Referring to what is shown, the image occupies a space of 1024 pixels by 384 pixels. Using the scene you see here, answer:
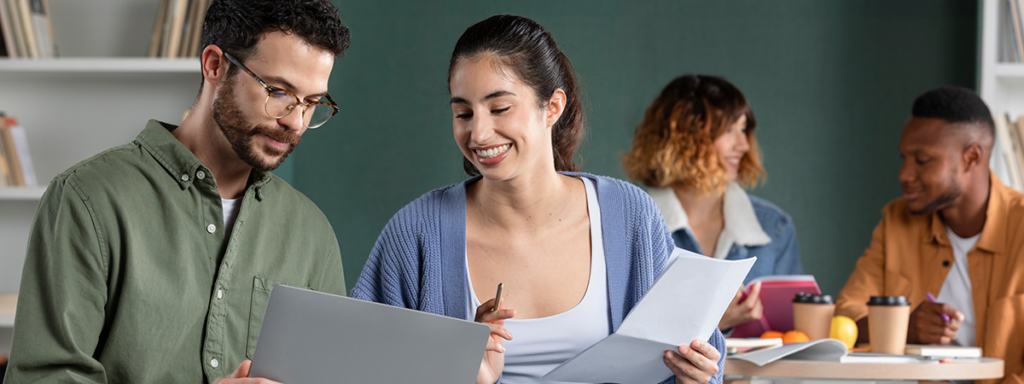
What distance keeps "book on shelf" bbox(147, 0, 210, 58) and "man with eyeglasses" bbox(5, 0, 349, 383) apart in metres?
1.48

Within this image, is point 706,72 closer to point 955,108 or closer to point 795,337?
point 955,108

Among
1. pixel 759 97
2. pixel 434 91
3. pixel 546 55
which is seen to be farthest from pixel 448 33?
pixel 546 55

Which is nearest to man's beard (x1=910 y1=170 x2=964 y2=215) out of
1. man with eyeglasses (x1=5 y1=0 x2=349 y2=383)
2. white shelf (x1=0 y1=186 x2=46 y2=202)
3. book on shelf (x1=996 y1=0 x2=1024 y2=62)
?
book on shelf (x1=996 y1=0 x2=1024 y2=62)

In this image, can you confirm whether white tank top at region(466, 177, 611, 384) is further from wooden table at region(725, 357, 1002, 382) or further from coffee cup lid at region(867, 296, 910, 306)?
coffee cup lid at region(867, 296, 910, 306)

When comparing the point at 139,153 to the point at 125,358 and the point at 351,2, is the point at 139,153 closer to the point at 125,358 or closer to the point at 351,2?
the point at 125,358

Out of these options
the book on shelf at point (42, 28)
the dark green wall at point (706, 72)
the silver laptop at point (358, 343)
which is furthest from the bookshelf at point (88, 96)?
the silver laptop at point (358, 343)

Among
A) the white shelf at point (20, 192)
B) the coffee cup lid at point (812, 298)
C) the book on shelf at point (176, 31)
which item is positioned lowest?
the coffee cup lid at point (812, 298)

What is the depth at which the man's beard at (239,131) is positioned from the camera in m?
1.34

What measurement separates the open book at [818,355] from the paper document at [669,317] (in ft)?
1.63

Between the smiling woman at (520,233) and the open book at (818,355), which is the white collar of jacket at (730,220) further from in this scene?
the smiling woman at (520,233)

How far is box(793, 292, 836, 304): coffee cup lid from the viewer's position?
2.00 m

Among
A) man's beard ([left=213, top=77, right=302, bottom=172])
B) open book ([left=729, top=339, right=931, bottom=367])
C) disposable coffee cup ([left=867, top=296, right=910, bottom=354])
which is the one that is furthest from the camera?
disposable coffee cup ([left=867, top=296, right=910, bottom=354])

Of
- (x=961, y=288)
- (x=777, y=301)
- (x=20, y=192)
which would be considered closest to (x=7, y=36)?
(x=20, y=192)

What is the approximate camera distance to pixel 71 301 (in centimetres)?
118
